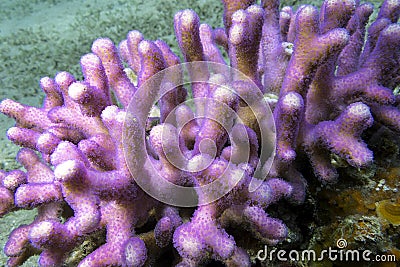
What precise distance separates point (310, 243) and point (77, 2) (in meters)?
5.06

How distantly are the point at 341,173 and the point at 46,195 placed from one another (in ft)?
4.85

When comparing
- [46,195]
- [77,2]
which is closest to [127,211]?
[46,195]

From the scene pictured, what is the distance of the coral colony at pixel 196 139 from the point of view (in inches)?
52.4

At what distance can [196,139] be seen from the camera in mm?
1504

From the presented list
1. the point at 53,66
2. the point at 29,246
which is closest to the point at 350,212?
the point at 29,246

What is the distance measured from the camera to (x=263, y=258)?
162 cm

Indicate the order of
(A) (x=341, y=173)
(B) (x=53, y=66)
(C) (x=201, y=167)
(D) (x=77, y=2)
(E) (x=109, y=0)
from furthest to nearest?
(D) (x=77, y=2) < (E) (x=109, y=0) < (B) (x=53, y=66) < (A) (x=341, y=173) < (C) (x=201, y=167)

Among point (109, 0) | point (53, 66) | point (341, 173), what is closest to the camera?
point (341, 173)

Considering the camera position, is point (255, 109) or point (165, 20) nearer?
→ point (255, 109)

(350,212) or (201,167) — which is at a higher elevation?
(201,167)

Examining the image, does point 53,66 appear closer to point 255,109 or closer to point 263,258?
point 255,109

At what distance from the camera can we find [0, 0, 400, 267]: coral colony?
1.33m

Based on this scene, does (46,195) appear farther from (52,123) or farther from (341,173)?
(341,173)

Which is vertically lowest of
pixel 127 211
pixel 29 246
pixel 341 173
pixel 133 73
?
pixel 341 173
